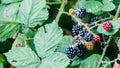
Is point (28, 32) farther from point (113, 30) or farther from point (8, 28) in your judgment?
point (113, 30)

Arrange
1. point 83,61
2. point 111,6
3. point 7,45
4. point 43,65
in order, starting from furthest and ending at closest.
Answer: point 7,45 → point 111,6 → point 83,61 → point 43,65

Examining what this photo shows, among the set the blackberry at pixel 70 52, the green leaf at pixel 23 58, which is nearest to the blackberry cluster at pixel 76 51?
the blackberry at pixel 70 52

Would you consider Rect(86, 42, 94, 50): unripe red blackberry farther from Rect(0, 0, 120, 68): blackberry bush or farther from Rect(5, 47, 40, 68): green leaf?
Rect(5, 47, 40, 68): green leaf

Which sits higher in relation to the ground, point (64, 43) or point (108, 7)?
point (108, 7)

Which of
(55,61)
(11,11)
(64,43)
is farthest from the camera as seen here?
(11,11)

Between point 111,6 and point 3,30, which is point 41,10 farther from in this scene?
point 111,6

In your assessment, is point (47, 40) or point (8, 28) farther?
point (8, 28)

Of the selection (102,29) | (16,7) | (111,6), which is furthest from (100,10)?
(16,7)

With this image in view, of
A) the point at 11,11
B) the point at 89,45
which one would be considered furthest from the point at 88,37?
the point at 11,11
